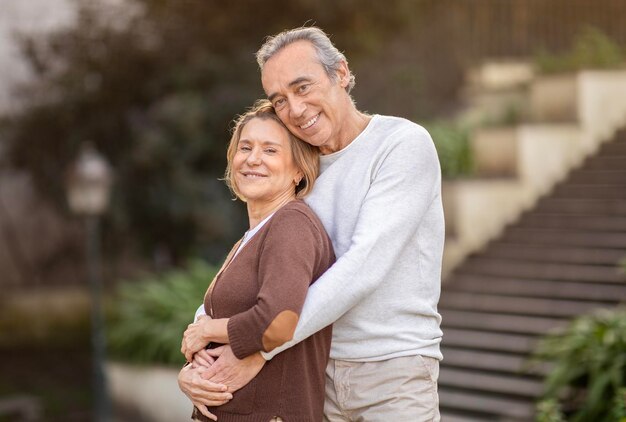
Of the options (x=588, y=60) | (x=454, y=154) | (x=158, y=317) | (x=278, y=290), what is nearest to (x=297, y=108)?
(x=278, y=290)

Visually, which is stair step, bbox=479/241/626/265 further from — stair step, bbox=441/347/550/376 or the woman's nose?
the woman's nose

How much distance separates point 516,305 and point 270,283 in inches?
279

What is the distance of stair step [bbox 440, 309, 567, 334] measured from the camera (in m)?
8.47

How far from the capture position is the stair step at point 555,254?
8.88m

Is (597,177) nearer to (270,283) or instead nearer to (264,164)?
(264,164)

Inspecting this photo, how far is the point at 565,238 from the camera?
31.4ft

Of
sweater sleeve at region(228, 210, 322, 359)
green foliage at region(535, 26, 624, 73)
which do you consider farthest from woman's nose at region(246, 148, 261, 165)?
green foliage at region(535, 26, 624, 73)

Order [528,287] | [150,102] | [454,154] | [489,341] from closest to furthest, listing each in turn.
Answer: [489,341] → [528,287] → [454,154] → [150,102]

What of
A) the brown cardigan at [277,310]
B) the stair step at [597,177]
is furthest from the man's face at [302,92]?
the stair step at [597,177]

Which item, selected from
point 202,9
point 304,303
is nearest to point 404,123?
point 304,303

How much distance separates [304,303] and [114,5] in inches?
564

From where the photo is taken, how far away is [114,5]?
1571cm

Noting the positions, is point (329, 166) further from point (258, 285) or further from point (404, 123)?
point (258, 285)

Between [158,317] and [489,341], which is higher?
[158,317]
